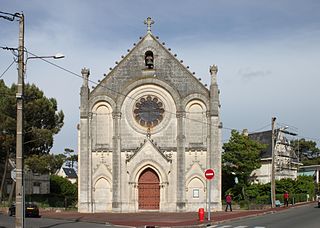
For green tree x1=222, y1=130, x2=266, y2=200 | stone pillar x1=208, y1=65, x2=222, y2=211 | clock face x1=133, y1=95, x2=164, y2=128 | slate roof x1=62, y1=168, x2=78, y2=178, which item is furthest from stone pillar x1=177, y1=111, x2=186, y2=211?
slate roof x1=62, y1=168, x2=78, y2=178

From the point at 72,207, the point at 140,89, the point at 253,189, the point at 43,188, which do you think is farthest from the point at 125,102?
the point at 43,188

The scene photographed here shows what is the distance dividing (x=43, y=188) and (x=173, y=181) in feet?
115

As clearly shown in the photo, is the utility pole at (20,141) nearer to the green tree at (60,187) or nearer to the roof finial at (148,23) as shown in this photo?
the roof finial at (148,23)

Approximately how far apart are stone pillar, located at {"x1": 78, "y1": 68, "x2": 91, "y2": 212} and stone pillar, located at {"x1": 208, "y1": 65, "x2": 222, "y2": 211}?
32.3 feet

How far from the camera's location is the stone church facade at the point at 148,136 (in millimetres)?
46219

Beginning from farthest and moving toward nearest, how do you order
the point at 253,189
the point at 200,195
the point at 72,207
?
1. the point at 253,189
2. the point at 72,207
3. the point at 200,195

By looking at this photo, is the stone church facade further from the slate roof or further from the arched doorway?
the slate roof

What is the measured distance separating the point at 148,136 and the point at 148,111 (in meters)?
2.40

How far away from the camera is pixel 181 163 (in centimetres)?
4609

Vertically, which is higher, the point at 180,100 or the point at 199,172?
the point at 180,100

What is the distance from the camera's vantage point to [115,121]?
47125 mm

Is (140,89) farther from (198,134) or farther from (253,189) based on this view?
(253,189)

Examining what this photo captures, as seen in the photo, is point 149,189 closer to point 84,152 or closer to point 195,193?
point 195,193

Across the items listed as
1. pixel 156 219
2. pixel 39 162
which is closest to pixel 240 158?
pixel 39 162
